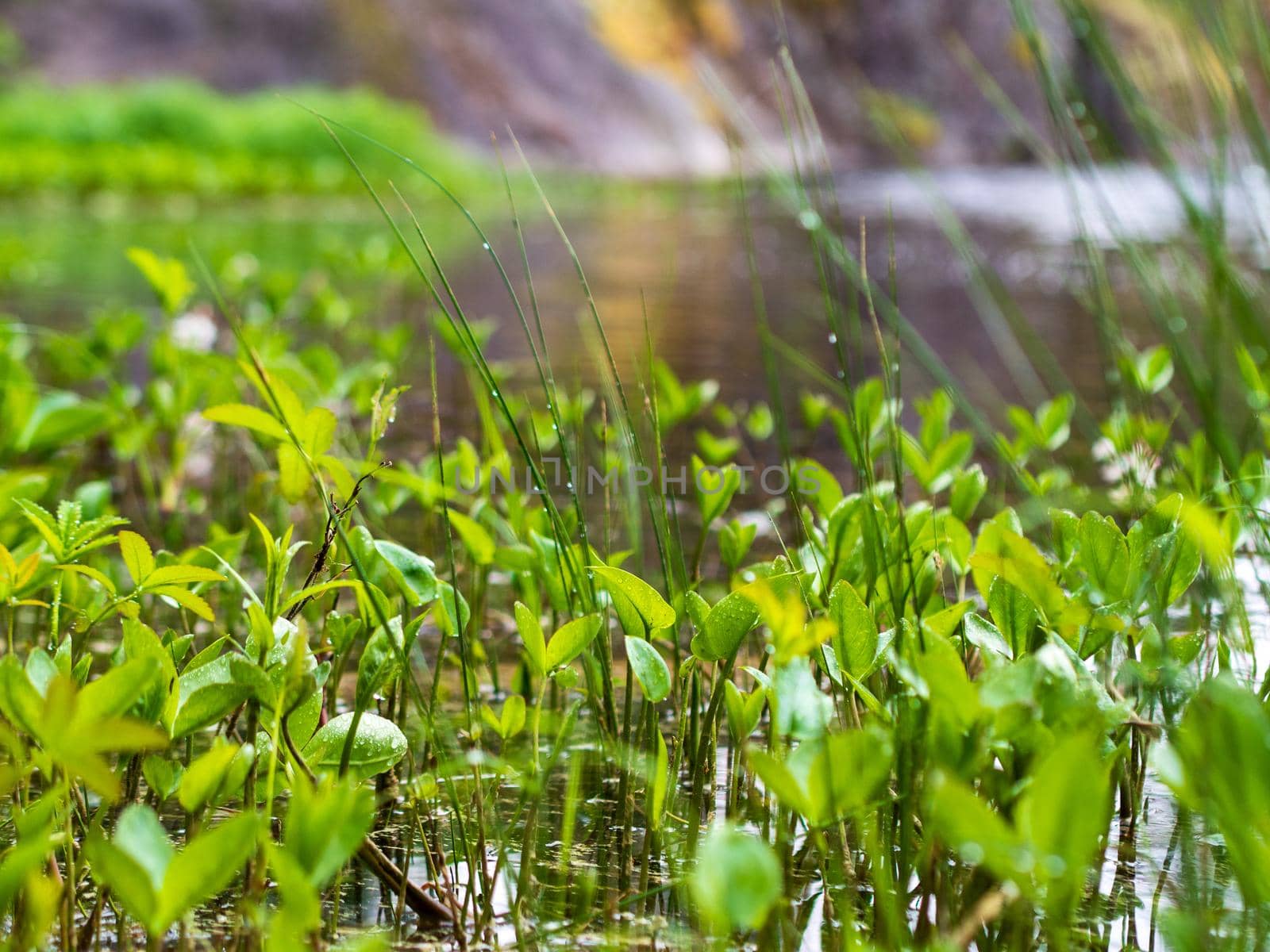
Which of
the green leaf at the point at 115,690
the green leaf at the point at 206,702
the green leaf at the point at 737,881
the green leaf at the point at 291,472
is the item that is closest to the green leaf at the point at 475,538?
the green leaf at the point at 291,472

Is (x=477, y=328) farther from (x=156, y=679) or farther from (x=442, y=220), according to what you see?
(x=442, y=220)

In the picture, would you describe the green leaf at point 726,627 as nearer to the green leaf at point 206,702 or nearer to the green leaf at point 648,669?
the green leaf at point 648,669

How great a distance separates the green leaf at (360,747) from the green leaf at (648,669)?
6.3 inches

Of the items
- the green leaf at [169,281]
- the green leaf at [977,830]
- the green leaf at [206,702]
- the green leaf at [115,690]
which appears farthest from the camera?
the green leaf at [169,281]

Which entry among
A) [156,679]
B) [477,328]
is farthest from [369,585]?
[477,328]

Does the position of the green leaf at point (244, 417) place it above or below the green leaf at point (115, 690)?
above

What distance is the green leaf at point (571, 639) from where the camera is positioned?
944 mm

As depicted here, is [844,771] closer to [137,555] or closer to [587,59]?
[137,555]

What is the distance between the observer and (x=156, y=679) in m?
0.81

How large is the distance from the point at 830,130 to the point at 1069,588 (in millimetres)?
23225

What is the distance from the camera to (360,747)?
0.91 meters

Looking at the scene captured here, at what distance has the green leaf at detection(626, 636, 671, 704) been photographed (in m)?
0.92

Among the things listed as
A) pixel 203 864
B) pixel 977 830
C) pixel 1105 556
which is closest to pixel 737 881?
pixel 977 830

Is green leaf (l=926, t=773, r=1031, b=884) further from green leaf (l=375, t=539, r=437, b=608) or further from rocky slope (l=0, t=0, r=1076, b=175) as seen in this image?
rocky slope (l=0, t=0, r=1076, b=175)
